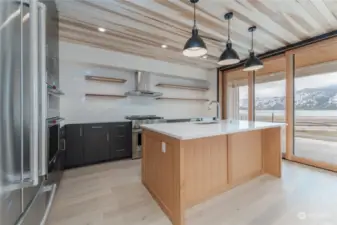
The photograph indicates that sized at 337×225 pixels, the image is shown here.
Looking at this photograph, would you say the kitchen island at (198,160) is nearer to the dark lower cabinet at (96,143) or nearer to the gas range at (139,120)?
the dark lower cabinet at (96,143)

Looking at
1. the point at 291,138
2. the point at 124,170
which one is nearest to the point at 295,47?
the point at 291,138

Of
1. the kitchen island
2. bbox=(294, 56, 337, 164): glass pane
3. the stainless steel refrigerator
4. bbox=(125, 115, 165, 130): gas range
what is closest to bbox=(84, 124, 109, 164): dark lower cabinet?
bbox=(125, 115, 165, 130): gas range

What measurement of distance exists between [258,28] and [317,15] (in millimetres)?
832

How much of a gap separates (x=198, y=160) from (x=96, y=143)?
2.55 m

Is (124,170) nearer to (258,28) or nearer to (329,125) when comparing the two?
(258,28)

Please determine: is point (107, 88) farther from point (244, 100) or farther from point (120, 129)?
point (244, 100)

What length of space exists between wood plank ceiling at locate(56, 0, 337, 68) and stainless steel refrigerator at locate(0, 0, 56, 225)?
68.1 inches

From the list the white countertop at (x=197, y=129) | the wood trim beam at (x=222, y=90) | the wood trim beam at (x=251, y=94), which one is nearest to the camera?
the white countertop at (x=197, y=129)


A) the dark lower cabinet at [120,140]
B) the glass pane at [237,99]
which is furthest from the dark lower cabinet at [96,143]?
the glass pane at [237,99]

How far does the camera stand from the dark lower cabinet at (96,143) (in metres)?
3.48

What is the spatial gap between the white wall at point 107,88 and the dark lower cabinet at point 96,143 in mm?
521

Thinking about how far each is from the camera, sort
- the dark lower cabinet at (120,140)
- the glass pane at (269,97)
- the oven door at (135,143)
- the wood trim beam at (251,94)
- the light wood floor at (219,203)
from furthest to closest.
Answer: the wood trim beam at (251,94)
the glass pane at (269,97)
the oven door at (135,143)
the dark lower cabinet at (120,140)
the light wood floor at (219,203)

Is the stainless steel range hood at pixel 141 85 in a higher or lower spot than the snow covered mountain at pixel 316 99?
higher

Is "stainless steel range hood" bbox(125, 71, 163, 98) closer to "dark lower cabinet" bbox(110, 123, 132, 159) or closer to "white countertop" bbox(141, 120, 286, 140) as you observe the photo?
"dark lower cabinet" bbox(110, 123, 132, 159)
